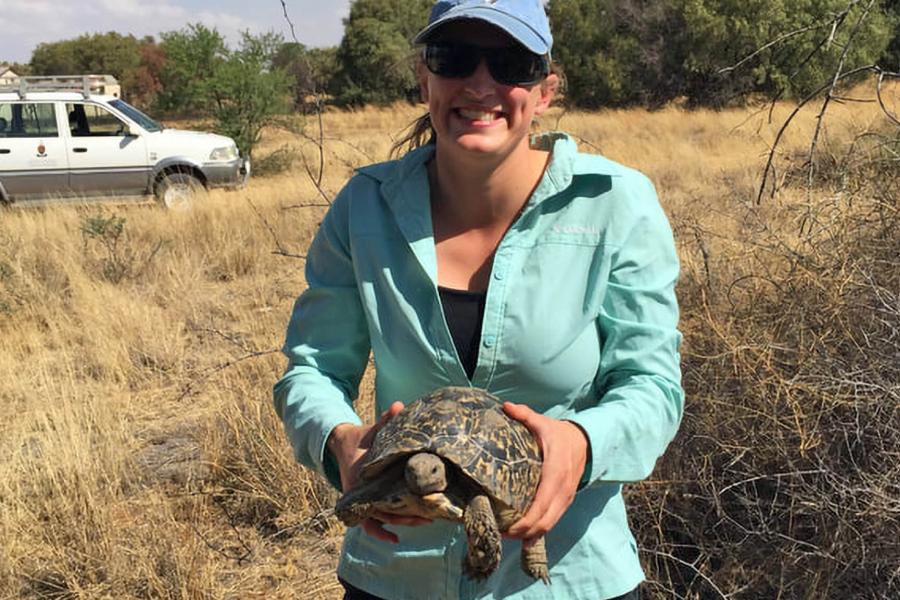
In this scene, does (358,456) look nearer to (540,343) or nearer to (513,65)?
(540,343)

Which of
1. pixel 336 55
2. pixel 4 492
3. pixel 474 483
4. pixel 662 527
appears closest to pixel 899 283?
pixel 662 527

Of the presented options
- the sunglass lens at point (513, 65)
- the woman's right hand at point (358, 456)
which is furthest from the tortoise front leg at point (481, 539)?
the sunglass lens at point (513, 65)

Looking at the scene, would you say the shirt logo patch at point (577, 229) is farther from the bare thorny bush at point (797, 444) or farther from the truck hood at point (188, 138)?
the truck hood at point (188, 138)

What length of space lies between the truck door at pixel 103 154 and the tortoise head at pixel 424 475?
1266 cm

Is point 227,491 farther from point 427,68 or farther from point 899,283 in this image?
point 899,283

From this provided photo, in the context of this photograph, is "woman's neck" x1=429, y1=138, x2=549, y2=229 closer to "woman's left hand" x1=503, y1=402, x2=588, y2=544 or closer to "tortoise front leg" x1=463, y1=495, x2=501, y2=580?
"woman's left hand" x1=503, y1=402, x2=588, y2=544

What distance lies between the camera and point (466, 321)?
1853 mm

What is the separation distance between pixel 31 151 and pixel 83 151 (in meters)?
0.78

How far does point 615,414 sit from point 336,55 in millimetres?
41694

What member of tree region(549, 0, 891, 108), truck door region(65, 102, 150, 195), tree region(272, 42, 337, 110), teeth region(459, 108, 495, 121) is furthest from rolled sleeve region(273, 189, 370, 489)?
tree region(549, 0, 891, 108)

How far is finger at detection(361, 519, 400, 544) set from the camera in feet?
5.69

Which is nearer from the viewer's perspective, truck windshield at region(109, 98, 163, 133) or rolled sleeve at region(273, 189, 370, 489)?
rolled sleeve at region(273, 189, 370, 489)

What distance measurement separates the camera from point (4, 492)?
3.92 m

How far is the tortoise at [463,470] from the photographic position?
1704 millimetres
